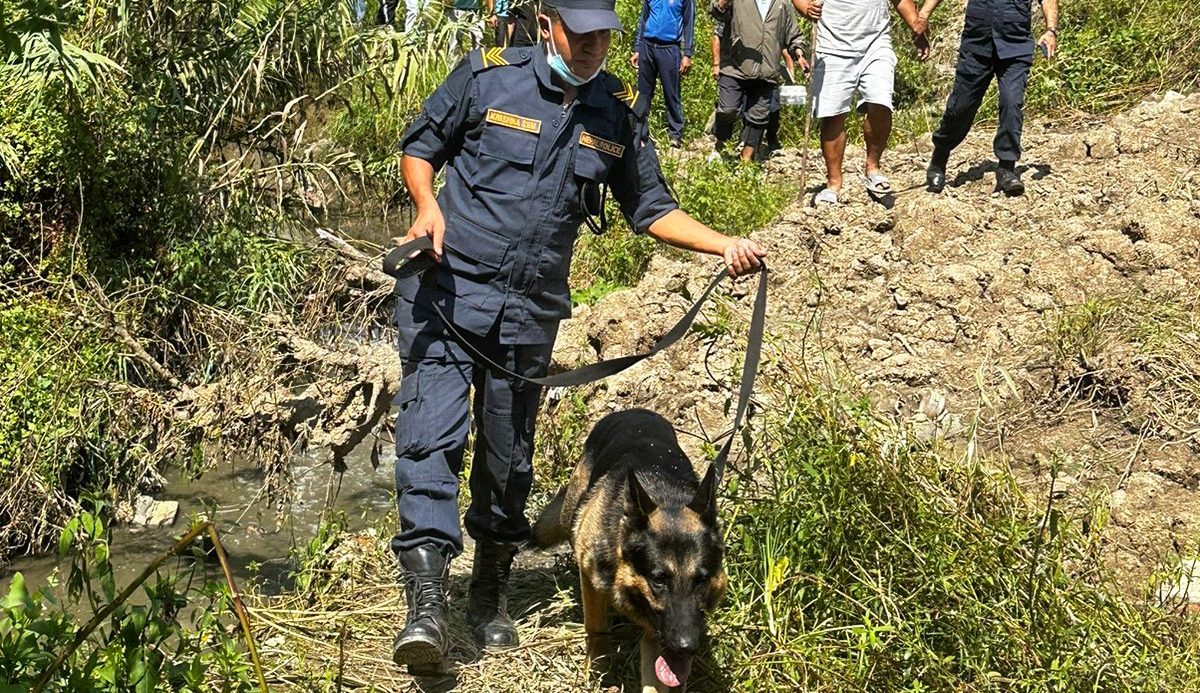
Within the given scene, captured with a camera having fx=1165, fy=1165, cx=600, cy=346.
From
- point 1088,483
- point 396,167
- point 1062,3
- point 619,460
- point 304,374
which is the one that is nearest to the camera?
point 619,460

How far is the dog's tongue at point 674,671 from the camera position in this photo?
3666mm

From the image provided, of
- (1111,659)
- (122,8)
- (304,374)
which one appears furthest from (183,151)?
(1111,659)

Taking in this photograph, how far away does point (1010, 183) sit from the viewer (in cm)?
790

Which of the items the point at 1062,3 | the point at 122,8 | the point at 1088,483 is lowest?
the point at 1088,483

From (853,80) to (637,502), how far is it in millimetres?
5189

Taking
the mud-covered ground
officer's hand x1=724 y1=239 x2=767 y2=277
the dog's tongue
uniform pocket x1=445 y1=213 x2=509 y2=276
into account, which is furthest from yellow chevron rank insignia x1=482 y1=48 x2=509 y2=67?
the dog's tongue

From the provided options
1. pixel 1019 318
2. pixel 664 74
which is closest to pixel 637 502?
pixel 1019 318

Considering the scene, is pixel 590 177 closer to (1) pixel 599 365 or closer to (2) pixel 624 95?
(2) pixel 624 95

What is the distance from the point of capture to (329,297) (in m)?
7.45

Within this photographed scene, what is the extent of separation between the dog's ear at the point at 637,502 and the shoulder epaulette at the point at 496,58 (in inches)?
61.1

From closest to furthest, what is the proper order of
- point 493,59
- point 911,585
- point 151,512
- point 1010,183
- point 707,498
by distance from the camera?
point 707,498, point 911,585, point 493,59, point 151,512, point 1010,183

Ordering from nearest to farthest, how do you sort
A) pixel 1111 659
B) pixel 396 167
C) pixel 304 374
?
pixel 1111 659 < pixel 304 374 < pixel 396 167

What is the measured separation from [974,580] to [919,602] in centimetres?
20

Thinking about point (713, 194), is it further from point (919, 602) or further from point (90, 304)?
point (919, 602)
